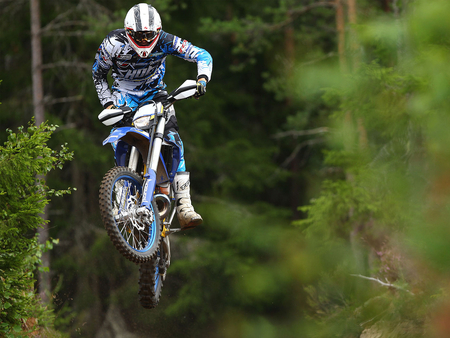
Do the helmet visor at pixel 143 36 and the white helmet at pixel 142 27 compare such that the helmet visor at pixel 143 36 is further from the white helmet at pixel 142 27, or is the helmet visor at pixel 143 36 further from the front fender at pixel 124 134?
the front fender at pixel 124 134

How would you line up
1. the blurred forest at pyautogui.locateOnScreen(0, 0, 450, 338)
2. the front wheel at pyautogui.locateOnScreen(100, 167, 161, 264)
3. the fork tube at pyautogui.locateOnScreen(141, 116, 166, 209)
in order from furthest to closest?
the blurred forest at pyautogui.locateOnScreen(0, 0, 450, 338), the fork tube at pyautogui.locateOnScreen(141, 116, 166, 209), the front wheel at pyautogui.locateOnScreen(100, 167, 161, 264)

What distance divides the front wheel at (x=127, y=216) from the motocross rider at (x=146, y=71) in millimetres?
637

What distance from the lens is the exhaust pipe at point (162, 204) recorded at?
5918mm

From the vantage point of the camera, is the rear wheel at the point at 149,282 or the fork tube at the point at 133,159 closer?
the fork tube at the point at 133,159

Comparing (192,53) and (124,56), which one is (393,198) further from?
(124,56)

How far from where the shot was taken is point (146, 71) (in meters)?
6.09

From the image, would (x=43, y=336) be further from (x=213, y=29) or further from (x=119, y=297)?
(x=213, y=29)

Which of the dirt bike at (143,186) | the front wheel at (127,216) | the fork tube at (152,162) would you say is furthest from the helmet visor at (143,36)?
the front wheel at (127,216)

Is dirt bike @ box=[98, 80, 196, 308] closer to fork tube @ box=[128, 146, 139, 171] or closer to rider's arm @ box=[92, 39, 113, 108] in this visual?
fork tube @ box=[128, 146, 139, 171]

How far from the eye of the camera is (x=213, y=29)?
16.0 metres

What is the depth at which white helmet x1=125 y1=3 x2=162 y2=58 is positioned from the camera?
5574 mm

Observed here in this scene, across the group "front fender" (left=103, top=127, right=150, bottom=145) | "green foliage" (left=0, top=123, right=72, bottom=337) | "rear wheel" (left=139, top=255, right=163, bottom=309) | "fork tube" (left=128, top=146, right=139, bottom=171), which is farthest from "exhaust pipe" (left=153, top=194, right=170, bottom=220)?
"green foliage" (left=0, top=123, right=72, bottom=337)

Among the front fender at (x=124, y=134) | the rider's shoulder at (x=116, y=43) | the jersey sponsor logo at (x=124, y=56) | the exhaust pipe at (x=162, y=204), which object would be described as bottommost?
the exhaust pipe at (x=162, y=204)

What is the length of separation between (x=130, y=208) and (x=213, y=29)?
1144cm
